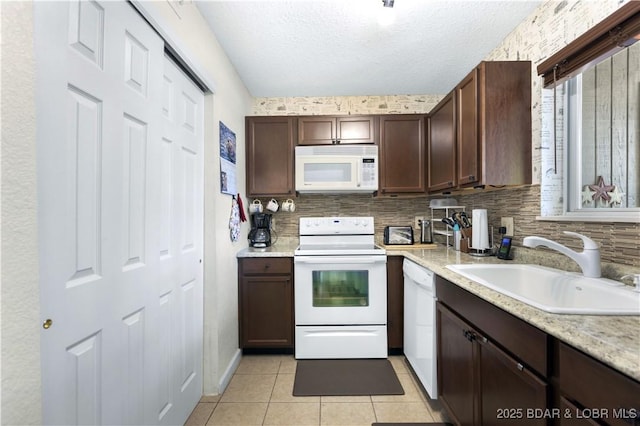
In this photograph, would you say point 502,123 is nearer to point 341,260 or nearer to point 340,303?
point 341,260

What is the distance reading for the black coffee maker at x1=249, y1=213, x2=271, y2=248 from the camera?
8.41 ft

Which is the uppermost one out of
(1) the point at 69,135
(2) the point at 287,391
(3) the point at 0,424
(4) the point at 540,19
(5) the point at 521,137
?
(4) the point at 540,19

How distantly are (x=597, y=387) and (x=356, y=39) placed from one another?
82.3 inches

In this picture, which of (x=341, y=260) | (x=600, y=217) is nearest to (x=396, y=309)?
(x=341, y=260)

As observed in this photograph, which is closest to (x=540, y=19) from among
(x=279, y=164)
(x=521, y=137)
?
(x=521, y=137)

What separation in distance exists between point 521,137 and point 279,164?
1878 mm

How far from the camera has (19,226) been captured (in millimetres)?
647

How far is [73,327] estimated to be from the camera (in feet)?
2.65

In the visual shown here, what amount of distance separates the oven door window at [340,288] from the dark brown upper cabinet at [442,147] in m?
0.99

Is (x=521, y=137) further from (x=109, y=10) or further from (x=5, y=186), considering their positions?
(x=5, y=186)

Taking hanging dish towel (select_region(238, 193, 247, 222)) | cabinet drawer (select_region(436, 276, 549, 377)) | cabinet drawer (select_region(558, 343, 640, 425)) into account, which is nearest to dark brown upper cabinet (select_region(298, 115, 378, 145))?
hanging dish towel (select_region(238, 193, 247, 222))

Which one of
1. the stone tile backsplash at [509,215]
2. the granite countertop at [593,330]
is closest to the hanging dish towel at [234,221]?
the stone tile backsplash at [509,215]

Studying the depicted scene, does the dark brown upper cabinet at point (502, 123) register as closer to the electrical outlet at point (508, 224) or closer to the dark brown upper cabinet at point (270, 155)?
the electrical outlet at point (508, 224)

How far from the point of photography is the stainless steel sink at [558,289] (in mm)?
858
